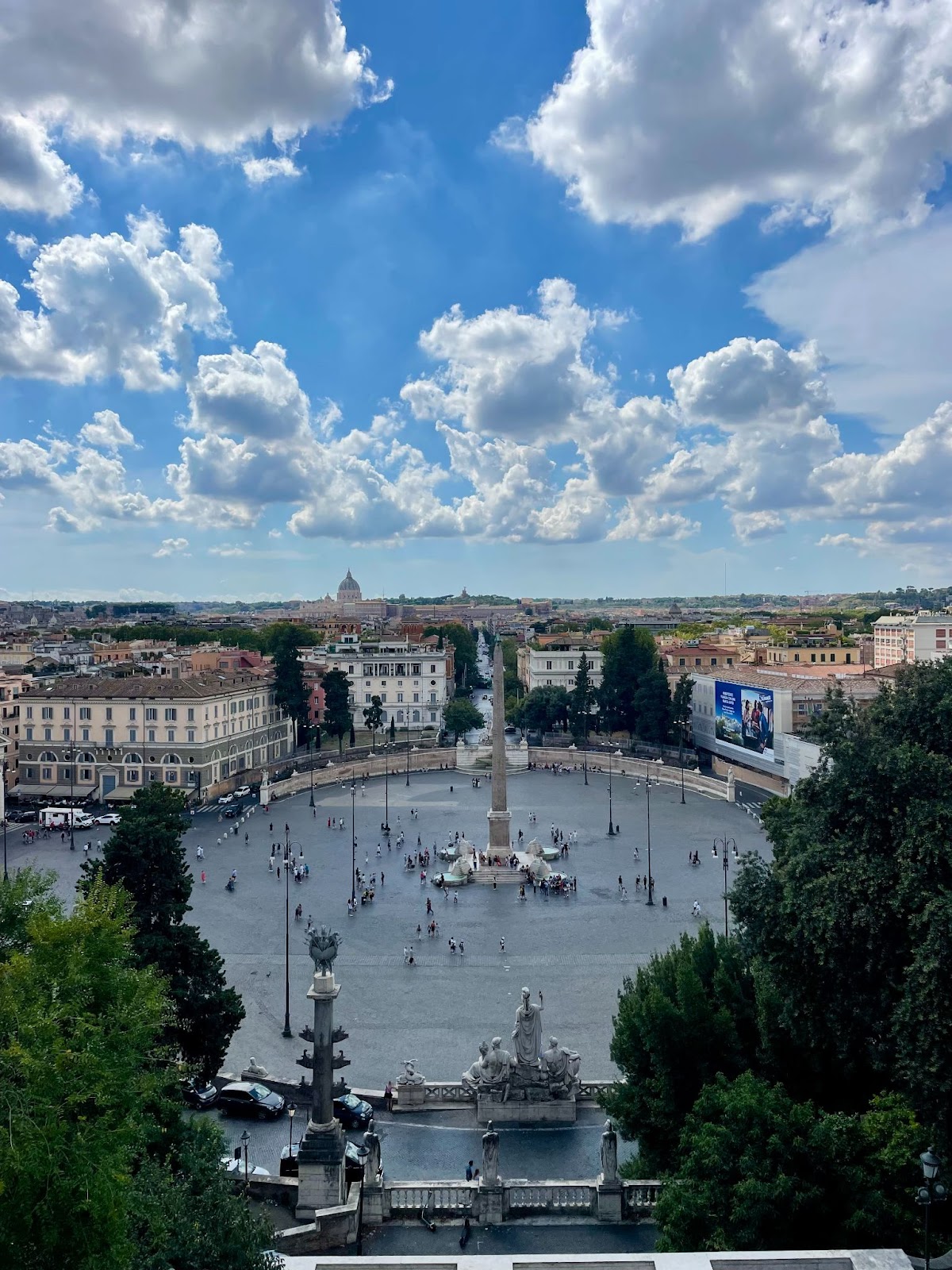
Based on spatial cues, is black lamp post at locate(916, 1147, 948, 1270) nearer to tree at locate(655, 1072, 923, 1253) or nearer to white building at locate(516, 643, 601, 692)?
tree at locate(655, 1072, 923, 1253)

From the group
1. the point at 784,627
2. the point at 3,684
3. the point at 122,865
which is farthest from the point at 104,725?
the point at 784,627

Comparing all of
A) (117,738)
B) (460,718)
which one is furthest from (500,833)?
(460,718)

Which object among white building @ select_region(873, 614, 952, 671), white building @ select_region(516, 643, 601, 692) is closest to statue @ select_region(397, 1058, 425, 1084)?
white building @ select_region(873, 614, 952, 671)

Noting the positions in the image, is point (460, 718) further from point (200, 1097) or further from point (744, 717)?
point (200, 1097)

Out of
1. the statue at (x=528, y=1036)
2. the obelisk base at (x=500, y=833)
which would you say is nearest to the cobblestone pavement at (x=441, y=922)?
the statue at (x=528, y=1036)

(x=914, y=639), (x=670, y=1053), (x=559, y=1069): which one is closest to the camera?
(x=670, y=1053)

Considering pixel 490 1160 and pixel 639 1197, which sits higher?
pixel 490 1160
